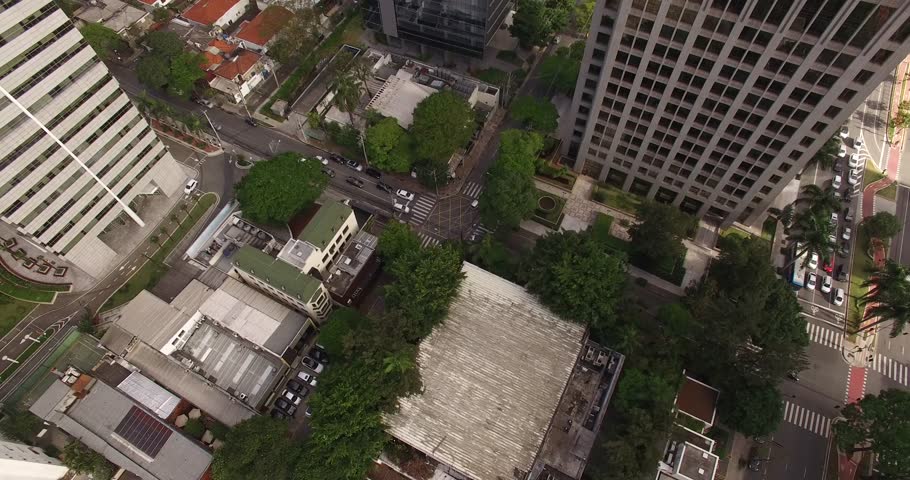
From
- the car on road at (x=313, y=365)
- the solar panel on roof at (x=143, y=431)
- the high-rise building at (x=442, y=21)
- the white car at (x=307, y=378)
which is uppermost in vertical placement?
the high-rise building at (x=442, y=21)

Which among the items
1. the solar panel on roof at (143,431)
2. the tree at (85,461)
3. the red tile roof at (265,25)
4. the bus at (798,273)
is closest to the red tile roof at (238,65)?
the red tile roof at (265,25)

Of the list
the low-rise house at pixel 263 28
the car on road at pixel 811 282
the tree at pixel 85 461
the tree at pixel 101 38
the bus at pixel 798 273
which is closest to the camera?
the tree at pixel 85 461

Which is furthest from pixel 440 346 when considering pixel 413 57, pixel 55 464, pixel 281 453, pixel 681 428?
pixel 413 57

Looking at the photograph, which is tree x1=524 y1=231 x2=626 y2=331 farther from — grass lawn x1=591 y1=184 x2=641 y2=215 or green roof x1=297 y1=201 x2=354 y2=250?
green roof x1=297 y1=201 x2=354 y2=250

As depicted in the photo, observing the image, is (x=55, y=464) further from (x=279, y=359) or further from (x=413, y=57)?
(x=413, y=57)

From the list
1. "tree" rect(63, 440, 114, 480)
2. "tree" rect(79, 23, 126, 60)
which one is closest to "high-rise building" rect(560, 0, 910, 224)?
"tree" rect(63, 440, 114, 480)

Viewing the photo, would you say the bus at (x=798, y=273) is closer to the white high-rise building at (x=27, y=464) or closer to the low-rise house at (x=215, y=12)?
the white high-rise building at (x=27, y=464)

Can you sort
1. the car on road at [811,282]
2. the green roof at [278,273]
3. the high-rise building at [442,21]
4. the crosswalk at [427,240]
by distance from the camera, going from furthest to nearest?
the high-rise building at [442,21], the crosswalk at [427,240], the car on road at [811,282], the green roof at [278,273]
